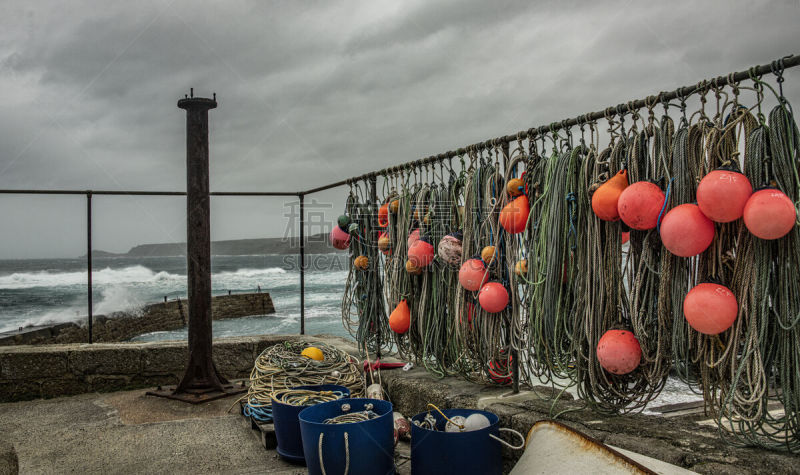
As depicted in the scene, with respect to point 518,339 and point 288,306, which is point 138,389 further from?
point 288,306

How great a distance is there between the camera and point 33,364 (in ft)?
14.6

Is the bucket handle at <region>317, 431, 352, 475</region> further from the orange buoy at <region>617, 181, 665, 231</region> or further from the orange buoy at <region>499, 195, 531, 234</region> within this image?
the orange buoy at <region>617, 181, 665, 231</region>

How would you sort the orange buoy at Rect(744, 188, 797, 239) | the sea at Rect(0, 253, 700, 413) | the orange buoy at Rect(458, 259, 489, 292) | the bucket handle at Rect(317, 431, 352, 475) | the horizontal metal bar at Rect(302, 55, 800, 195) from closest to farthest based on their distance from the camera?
the orange buoy at Rect(744, 188, 797, 239)
the horizontal metal bar at Rect(302, 55, 800, 195)
the bucket handle at Rect(317, 431, 352, 475)
the orange buoy at Rect(458, 259, 489, 292)
the sea at Rect(0, 253, 700, 413)

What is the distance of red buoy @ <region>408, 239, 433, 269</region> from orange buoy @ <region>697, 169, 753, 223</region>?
6.06ft

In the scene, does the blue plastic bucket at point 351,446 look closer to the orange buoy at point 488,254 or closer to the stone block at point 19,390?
the orange buoy at point 488,254

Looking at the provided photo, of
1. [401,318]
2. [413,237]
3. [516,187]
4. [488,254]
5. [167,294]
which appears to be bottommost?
[167,294]

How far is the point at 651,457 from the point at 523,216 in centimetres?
125

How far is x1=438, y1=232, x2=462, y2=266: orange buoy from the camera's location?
128 inches

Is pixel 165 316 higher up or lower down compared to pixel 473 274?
lower down

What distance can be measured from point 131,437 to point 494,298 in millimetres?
2424

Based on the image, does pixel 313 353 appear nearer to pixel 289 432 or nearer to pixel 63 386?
pixel 289 432

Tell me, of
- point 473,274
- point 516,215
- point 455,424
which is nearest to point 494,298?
point 473,274

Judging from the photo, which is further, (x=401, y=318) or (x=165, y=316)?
(x=165, y=316)

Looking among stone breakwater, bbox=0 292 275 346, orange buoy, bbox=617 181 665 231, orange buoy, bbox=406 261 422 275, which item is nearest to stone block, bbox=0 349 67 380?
orange buoy, bbox=406 261 422 275
